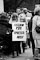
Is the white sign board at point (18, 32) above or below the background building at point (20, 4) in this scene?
above

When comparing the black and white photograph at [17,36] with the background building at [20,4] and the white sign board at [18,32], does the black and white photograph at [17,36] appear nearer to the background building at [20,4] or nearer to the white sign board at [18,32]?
the white sign board at [18,32]

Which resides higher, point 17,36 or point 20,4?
point 17,36

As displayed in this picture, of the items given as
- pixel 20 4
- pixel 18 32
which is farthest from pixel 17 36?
pixel 20 4

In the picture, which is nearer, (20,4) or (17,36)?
(17,36)

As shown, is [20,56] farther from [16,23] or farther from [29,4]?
[29,4]

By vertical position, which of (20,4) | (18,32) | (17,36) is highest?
(18,32)

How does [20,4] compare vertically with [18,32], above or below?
below

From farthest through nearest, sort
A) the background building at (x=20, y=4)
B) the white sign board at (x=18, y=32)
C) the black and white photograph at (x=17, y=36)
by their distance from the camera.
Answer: the background building at (x=20, y=4)
the white sign board at (x=18, y=32)
the black and white photograph at (x=17, y=36)

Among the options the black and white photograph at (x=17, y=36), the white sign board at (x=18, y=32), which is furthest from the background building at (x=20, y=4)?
the white sign board at (x=18, y=32)

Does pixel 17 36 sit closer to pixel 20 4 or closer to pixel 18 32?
pixel 18 32

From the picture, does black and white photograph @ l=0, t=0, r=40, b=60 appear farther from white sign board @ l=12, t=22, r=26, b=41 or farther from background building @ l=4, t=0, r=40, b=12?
background building @ l=4, t=0, r=40, b=12

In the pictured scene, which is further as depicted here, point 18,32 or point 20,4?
point 20,4

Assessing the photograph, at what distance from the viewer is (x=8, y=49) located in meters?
8.41

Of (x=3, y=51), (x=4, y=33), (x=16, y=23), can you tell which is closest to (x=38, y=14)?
(x=16, y=23)
